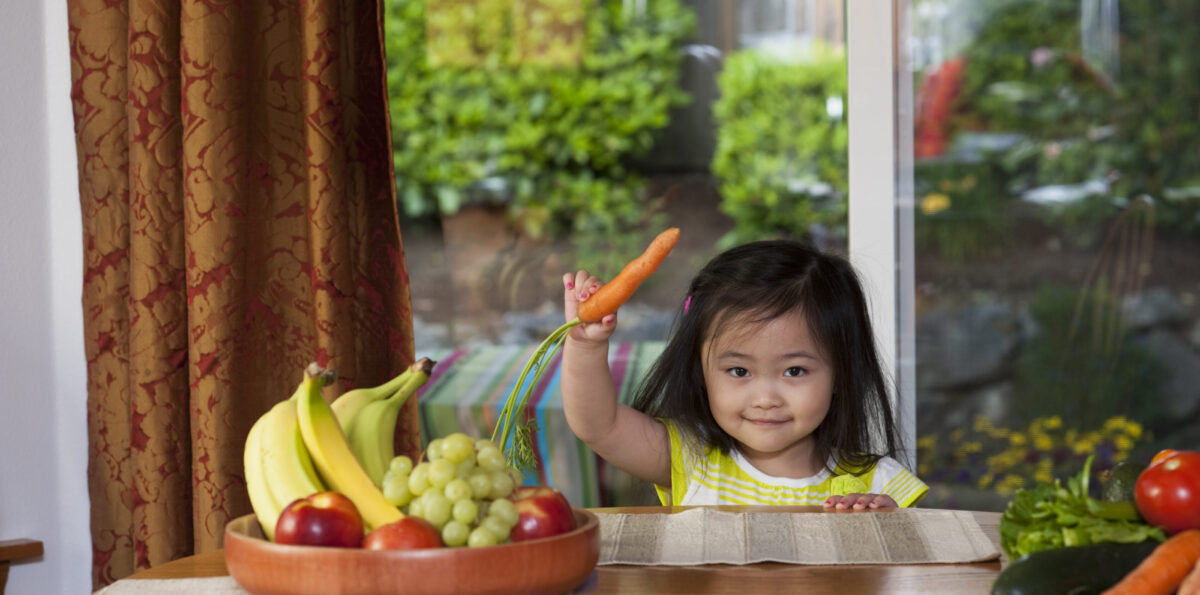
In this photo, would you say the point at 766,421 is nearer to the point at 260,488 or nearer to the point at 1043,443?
the point at 260,488

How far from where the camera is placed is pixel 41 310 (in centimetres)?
233

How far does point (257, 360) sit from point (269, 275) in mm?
174

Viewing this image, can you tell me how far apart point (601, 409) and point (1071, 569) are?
0.99 metres

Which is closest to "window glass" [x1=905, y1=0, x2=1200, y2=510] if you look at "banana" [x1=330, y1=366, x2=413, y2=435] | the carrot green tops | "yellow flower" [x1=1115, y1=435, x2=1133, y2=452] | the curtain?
"yellow flower" [x1=1115, y1=435, x2=1133, y2=452]

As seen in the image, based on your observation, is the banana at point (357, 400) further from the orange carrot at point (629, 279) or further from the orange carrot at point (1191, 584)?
the orange carrot at point (1191, 584)

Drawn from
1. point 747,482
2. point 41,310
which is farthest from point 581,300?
point 41,310

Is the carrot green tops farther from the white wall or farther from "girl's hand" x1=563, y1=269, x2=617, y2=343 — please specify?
the white wall

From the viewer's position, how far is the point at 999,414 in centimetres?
335

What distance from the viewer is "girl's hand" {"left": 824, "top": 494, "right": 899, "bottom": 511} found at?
1509mm

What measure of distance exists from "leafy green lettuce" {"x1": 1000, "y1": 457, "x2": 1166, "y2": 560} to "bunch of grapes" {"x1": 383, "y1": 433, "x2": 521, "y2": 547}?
465 millimetres

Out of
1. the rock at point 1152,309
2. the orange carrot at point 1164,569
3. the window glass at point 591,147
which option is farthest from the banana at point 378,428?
the rock at point 1152,309

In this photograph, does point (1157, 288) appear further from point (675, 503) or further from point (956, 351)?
point (675, 503)

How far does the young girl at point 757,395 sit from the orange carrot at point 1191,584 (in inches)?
35.0

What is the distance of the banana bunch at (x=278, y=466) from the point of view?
3.54 ft
